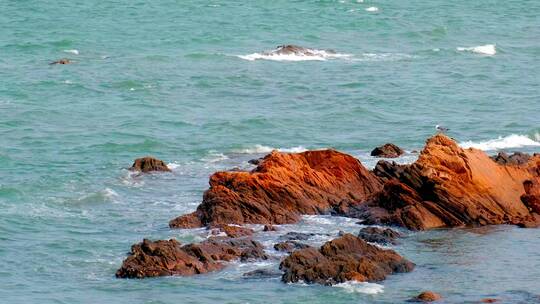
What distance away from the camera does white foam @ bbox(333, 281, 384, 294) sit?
112 ft

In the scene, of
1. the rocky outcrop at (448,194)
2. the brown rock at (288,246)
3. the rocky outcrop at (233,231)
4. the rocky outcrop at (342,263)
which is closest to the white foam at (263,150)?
the rocky outcrop at (448,194)

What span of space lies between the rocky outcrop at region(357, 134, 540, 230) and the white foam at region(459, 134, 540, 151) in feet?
35.6

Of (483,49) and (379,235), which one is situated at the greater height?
(483,49)

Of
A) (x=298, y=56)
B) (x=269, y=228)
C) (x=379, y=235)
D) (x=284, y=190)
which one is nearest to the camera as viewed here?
(x=379, y=235)

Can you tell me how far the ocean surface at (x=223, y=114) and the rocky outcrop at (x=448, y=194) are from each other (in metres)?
0.84

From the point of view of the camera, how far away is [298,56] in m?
78.4

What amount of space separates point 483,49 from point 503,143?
96.4ft

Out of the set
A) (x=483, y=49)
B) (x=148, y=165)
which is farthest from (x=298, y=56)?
(x=148, y=165)

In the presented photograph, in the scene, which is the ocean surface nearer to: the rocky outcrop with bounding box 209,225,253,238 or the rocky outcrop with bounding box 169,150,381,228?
the rocky outcrop with bounding box 209,225,253,238

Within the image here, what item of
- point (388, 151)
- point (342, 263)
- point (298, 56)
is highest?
point (298, 56)

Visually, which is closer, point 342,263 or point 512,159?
point 342,263

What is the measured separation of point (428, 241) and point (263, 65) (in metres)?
36.8

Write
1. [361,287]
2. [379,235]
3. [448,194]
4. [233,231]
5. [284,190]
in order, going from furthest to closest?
[284,190]
[448,194]
[233,231]
[379,235]
[361,287]

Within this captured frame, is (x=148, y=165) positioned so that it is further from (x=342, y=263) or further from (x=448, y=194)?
(x=342, y=263)
